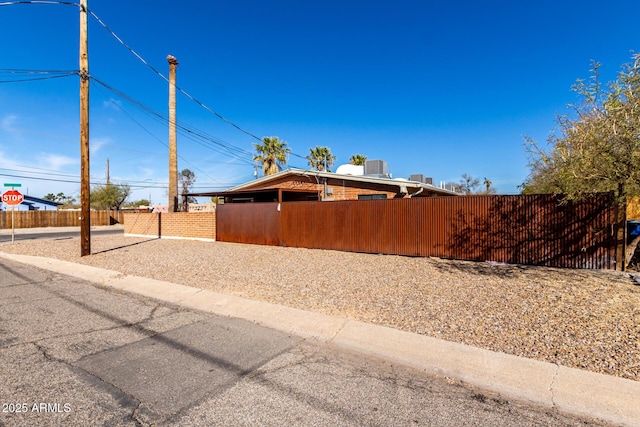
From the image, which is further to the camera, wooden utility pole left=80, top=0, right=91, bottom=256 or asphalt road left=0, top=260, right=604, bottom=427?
wooden utility pole left=80, top=0, right=91, bottom=256

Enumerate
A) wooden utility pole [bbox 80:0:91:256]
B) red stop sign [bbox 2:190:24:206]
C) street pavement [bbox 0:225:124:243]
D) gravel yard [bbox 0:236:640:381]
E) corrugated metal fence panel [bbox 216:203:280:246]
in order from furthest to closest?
street pavement [bbox 0:225:124:243] < red stop sign [bbox 2:190:24:206] < corrugated metal fence panel [bbox 216:203:280:246] < wooden utility pole [bbox 80:0:91:256] < gravel yard [bbox 0:236:640:381]

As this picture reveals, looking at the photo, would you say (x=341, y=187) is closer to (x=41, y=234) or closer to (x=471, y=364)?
(x=471, y=364)

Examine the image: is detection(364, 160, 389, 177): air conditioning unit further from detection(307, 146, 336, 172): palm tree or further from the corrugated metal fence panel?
detection(307, 146, 336, 172): palm tree

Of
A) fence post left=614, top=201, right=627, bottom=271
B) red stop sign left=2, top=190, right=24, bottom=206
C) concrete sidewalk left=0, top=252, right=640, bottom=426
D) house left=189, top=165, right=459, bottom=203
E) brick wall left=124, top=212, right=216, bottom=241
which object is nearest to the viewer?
concrete sidewalk left=0, top=252, right=640, bottom=426

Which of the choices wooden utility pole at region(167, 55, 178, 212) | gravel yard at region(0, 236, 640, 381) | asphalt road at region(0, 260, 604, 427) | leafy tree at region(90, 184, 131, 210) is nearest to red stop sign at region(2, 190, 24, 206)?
wooden utility pole at region(167, 55, 178, 212)

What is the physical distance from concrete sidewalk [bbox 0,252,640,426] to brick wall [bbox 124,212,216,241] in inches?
440

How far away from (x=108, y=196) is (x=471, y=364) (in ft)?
175

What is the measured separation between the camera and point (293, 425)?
2.64 meters

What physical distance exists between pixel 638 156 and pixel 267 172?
29.3 m

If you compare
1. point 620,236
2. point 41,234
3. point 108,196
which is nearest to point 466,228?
point 620,236

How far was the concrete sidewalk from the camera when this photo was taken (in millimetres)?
2963

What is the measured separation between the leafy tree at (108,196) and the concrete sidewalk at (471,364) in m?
48.8

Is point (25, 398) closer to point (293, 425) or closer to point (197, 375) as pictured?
point (197, 375)

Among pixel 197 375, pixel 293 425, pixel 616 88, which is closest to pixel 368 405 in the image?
pixel 293 425
